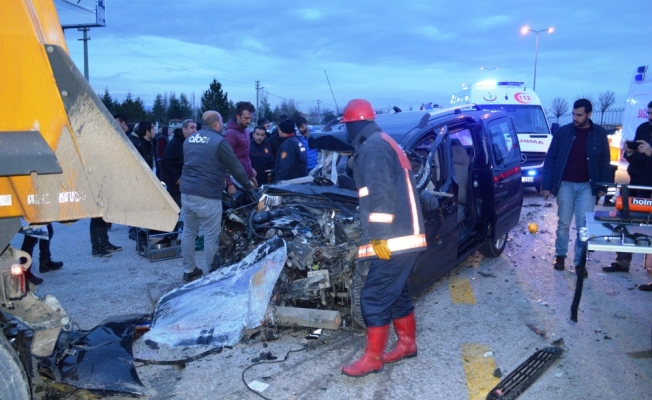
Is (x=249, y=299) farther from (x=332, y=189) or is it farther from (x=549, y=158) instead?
(x=549, y=158)

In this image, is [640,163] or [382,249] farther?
[640,163]

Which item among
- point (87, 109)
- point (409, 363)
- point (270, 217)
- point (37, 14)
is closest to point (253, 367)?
point (409, 363)

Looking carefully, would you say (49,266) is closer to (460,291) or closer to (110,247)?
(110,247)

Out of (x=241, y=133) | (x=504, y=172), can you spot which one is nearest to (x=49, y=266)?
(x=241, y=133)

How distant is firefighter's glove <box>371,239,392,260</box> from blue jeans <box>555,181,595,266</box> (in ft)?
11.5

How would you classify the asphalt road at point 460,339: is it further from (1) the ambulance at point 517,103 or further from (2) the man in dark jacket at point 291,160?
(1) the ambulance at point 517,103

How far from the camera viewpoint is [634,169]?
20.5 feet

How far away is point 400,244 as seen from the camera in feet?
13.2

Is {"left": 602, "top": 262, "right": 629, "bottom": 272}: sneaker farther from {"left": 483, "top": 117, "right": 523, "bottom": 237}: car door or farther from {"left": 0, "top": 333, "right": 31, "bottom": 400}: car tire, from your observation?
{"left": 0, "top": 333, "right": 31, "bottom": 400}: car tire

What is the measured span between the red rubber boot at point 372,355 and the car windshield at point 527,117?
414 inches

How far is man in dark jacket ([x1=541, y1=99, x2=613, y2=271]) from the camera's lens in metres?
6.39

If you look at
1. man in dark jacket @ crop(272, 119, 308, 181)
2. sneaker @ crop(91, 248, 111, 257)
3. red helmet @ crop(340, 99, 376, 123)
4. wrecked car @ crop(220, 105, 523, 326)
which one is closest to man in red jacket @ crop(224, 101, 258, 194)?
man in dark jacket @ crop(272, 119, 308, 181)

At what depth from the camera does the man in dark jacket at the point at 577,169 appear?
6387 mm

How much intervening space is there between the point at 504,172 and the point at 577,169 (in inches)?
34.0
